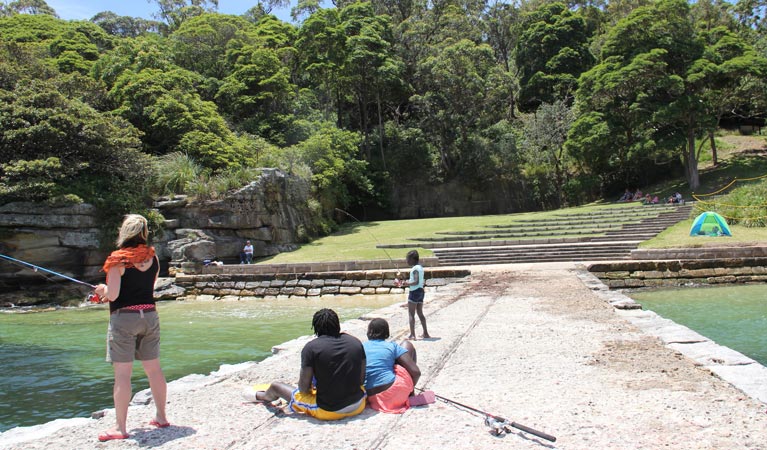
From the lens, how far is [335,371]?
4.32 m

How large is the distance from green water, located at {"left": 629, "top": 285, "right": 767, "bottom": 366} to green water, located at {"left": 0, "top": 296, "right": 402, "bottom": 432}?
6963 millimetres

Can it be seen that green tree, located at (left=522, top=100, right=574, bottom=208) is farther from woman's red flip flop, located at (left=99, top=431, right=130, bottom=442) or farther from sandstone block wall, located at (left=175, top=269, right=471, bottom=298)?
woman's red flip flop, located at (left=99, top=431, right=130, bottom=442)

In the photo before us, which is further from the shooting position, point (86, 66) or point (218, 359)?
point (86, 66)

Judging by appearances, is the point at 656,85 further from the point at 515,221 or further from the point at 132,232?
the point at 132,232

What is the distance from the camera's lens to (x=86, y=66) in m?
34.1

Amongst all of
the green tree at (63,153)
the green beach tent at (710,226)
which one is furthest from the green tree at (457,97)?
the green tree at (63,153)

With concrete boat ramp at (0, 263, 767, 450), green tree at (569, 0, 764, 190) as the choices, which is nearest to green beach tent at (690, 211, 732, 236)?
green tree at (569, 0, 764, 190)

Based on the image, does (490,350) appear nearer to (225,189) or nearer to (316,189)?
(225,189)

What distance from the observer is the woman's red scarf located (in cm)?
391

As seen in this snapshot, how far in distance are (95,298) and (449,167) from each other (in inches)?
1358

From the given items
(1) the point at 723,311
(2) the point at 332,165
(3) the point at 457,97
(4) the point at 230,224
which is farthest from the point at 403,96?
(1) the point at 723,311

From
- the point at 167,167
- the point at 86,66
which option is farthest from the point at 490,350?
the point at 86,66

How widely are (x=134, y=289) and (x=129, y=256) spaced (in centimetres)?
24

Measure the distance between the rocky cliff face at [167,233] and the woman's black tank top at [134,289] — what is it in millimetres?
16133
